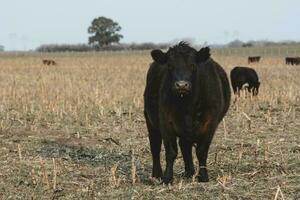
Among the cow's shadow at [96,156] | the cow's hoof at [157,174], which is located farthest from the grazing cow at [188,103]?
the cow's shadow at [96,156]

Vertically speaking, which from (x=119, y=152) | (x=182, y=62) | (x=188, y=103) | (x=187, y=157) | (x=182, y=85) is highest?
(x=182, y=62)

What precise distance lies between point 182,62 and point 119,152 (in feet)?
10.7

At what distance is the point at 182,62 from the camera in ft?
23.5

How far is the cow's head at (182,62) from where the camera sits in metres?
6.90

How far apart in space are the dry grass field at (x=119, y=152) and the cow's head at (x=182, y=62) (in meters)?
1.18

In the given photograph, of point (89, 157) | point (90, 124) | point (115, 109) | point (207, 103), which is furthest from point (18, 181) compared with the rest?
point (115, 109)

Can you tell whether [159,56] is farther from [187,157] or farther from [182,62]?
[187,157]

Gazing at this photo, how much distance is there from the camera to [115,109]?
584 inches

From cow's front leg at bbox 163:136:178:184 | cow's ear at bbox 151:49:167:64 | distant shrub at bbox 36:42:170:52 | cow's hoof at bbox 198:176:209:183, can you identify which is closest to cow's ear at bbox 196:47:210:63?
cow's ear at bbox 151:49:167:64

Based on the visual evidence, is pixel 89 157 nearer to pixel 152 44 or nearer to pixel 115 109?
pixel 115 109

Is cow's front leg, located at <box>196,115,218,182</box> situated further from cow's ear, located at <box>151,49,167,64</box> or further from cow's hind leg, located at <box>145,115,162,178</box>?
cow's ear, located at <box>151,49,167,64</box>

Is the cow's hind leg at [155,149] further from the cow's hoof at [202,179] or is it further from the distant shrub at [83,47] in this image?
the distant shrub at [83,47]

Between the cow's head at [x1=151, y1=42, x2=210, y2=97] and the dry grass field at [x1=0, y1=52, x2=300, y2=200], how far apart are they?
3.88 ft

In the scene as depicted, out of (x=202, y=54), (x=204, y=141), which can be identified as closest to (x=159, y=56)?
(x=202, y=54)
